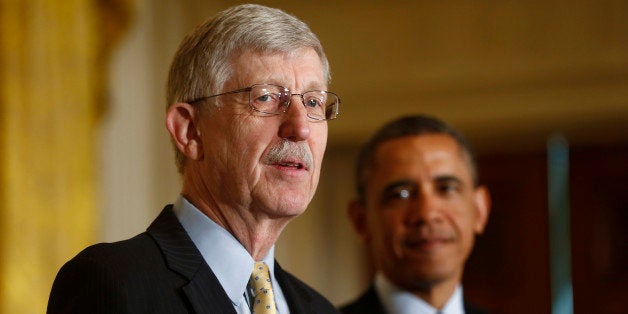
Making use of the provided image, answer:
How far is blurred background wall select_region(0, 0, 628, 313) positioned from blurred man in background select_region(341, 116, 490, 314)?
2306mm

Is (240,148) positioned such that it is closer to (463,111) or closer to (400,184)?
(400,184)

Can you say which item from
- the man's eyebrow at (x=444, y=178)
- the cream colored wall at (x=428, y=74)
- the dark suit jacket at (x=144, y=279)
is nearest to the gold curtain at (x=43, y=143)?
the cream colored wall at (x=428, y=74)

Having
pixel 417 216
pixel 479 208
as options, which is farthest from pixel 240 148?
pixel 479 208

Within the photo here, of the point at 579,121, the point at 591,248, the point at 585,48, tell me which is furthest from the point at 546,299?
the point at 585,48

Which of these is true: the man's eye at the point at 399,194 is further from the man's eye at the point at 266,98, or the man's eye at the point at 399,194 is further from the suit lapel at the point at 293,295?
the man's eye at the point at 266,98

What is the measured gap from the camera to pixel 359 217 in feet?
10.5

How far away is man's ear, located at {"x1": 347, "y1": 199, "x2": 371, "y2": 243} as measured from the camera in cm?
319

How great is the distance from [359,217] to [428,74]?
335 cm

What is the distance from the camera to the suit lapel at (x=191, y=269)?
181 cm

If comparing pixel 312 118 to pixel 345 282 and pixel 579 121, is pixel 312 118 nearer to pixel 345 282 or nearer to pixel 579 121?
pixel 579 121

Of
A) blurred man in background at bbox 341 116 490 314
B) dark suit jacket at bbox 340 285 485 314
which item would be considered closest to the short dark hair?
blurred man in background at bbox 341 116 490 314

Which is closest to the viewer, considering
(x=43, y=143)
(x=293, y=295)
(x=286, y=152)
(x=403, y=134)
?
(x=286, y=152)

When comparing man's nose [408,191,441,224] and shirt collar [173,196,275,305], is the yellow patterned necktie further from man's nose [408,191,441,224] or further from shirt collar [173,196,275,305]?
man's nose [408,191,441,224]

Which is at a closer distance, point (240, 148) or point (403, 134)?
point (240, 148)
